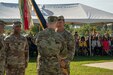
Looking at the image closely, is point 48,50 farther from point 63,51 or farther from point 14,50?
point 14,50

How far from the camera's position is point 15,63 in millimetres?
8070

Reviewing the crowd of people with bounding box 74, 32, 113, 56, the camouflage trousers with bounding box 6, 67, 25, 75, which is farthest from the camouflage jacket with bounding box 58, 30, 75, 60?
the crowd of people with bounding box 74, 32, 113, 56

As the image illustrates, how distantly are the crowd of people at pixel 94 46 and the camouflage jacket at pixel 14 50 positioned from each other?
15.1 meters

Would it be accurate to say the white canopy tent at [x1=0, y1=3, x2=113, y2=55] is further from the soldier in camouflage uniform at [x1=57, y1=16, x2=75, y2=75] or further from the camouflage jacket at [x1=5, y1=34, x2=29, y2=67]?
the soldier in camouflage uniform at [x1=57, y1=16, x2=75, y2=75]

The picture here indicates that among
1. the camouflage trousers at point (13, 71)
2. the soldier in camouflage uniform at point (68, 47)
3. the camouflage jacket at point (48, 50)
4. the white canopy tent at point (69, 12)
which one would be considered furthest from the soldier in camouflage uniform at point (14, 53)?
the white canopy tent at point (69, 12)

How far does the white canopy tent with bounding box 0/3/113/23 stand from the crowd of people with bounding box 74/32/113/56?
122cm

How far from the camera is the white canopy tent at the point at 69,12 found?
22.9 m

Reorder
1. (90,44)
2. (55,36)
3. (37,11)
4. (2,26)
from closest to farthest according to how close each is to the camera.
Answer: (55,36) < (2,26) < (37,11) < (90,44)

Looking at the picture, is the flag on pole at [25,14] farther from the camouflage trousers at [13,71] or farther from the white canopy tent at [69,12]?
the white canopy tent at [69,12]

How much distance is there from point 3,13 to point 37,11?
43.3ft

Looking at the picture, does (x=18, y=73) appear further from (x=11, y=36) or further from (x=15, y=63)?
(x=11, y=36)

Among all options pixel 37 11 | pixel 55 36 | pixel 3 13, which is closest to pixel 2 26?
pixel 55 36

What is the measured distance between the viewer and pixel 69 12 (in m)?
24.1

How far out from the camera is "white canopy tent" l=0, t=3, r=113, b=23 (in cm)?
2286
